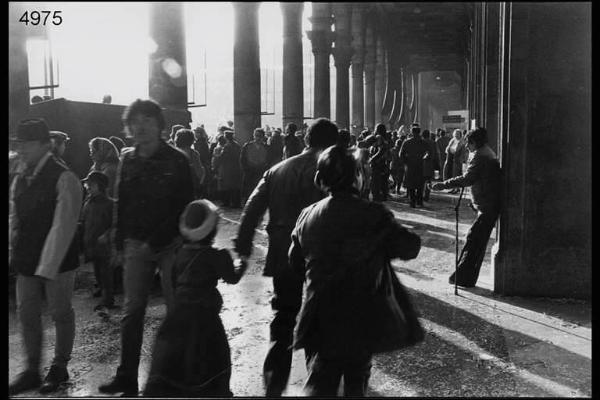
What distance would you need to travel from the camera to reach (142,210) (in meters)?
4.18

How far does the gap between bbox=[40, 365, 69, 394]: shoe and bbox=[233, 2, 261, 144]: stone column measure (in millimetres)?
11950

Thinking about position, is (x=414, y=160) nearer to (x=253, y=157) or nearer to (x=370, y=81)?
(x=253, y=157)

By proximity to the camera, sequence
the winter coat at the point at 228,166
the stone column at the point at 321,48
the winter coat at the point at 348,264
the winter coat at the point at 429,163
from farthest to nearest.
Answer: the stone column at the point at 321,48
the winter coat at the point at 429,163
the winter coat at the point at 228,166
the winter coat at the point at 348,264

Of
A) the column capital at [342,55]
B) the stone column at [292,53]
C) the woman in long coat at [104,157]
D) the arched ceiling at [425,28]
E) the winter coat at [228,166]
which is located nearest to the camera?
the woman in long coat at [104,157]

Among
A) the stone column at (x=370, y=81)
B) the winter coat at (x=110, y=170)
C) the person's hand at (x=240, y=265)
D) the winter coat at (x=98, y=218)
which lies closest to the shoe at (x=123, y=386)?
the person's hand at (x=240, y=265)

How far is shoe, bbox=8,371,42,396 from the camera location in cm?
423

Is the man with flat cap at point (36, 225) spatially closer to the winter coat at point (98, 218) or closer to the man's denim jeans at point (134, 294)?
the man's denim jeans at point (134, 294)

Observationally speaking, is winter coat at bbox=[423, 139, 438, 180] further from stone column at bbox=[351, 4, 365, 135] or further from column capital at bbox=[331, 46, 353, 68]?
stone column at bbox=[351, 4, 365, 135]

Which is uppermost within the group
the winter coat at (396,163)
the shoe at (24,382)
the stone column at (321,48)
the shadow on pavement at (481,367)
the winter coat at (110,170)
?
the stone column at (321,48)

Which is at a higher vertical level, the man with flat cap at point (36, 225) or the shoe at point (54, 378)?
the man with flat cap at point (36, 225)

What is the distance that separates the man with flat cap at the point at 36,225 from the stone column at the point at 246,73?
1176 cm

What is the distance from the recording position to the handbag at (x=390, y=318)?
333 centimetres

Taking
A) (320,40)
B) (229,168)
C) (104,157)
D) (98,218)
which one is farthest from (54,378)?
(320,40)

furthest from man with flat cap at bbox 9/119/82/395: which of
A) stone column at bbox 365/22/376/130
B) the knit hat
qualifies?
stone column at bbox 365/22/376/130
